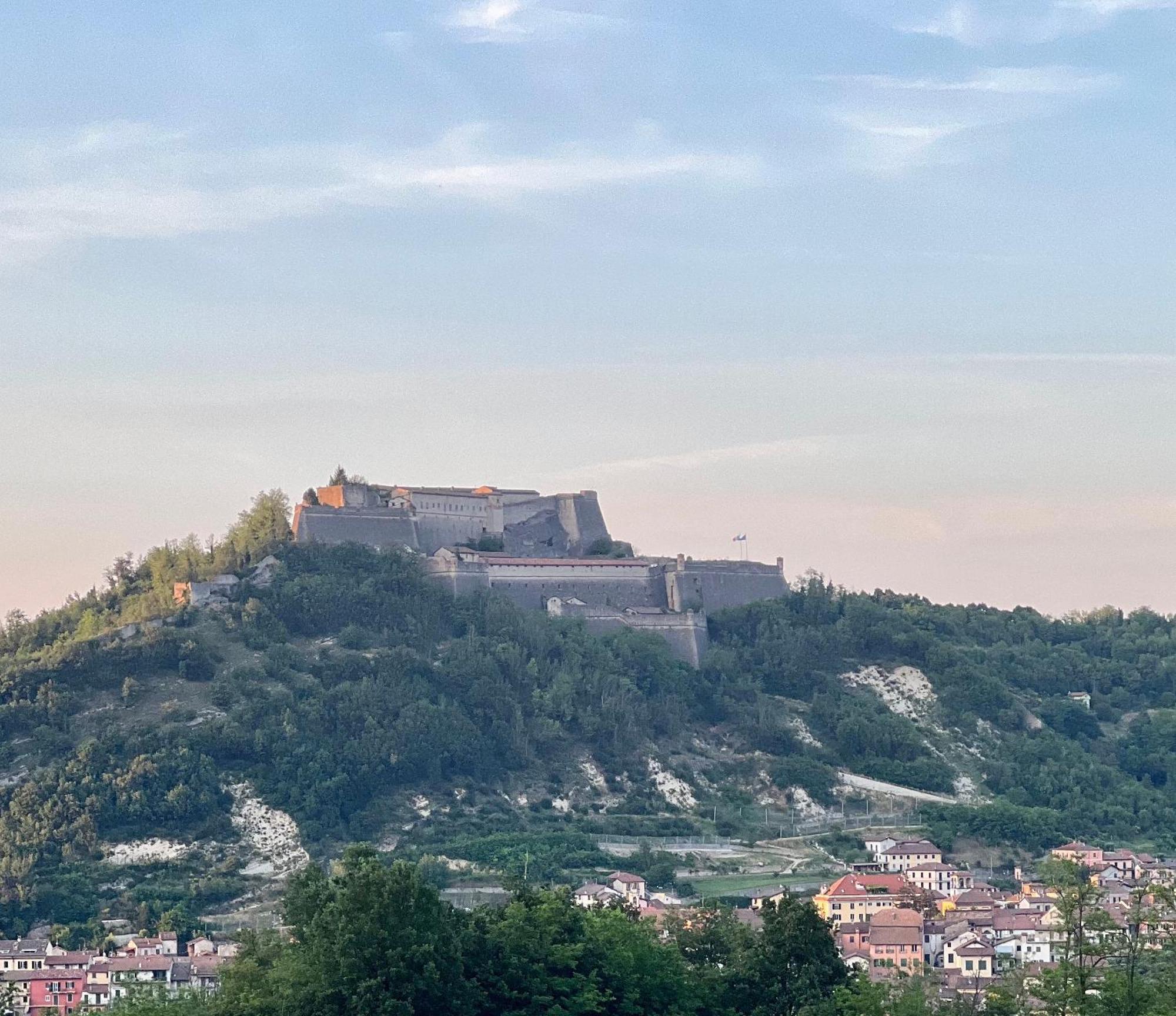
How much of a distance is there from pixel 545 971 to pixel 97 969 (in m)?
24.9

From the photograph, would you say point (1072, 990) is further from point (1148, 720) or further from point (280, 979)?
point (1148, 720)

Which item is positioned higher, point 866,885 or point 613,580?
point 613,580

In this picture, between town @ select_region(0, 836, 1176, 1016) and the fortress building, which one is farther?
the fortress building

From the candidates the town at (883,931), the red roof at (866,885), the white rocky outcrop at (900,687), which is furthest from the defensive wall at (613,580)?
the red roof at (866,885)

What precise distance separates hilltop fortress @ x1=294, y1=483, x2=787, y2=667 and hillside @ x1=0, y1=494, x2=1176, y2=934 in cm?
174

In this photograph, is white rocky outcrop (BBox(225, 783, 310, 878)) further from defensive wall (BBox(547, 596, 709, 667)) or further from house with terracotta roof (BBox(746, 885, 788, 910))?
defensive wall (BBox(547, 596, 709, 667))

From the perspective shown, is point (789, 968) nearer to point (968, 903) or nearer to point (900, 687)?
point (968, 903)

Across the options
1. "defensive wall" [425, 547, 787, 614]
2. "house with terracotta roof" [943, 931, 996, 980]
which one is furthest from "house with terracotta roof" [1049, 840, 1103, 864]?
"defensive wall" [425, 547, 787, 614]

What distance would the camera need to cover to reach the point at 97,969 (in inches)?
3078

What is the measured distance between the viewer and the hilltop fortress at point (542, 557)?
115625 millimetres

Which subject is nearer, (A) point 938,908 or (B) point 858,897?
(B) point 858,897

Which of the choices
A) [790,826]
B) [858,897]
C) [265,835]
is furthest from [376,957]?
[790,826]

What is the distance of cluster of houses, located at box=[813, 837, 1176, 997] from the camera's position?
7925cm

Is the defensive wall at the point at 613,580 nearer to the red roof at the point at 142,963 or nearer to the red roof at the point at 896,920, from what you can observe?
the red roof at the point at 896,920
